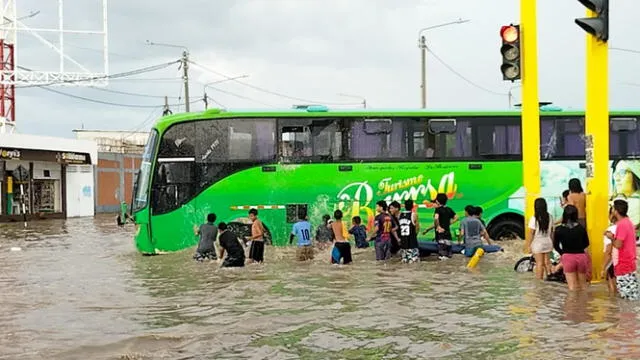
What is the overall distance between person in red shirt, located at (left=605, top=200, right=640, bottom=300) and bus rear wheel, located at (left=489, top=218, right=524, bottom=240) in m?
7.48

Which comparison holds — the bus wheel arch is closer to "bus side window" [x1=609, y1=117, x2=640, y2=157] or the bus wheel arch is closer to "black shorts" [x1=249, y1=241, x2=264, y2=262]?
"bus side window" [x1=609, y1=117, x2=640, y2=157]

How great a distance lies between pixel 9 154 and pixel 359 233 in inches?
1040

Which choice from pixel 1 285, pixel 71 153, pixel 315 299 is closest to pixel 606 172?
pixel 315 299

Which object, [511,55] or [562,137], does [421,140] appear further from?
[511,55]

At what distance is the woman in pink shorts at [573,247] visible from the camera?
419 inches

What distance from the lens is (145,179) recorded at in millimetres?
17125

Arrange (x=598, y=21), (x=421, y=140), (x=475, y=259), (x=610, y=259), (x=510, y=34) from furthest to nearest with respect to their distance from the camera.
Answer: (x=421, y=140) → (x=475, y=259) → (x=510, y=34) → (x=598, y=21) → (x=610, y=259)

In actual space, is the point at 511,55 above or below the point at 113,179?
above

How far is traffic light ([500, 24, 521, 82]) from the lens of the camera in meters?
12.6

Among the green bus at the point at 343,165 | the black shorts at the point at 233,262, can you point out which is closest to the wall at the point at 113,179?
the green bus at the point at 343,165

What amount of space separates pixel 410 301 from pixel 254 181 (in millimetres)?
7042

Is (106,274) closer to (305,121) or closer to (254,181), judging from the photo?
(254,181)

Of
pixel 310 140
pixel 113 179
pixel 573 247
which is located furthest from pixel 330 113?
pixel 113 179

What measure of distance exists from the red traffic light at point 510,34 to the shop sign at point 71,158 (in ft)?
111
